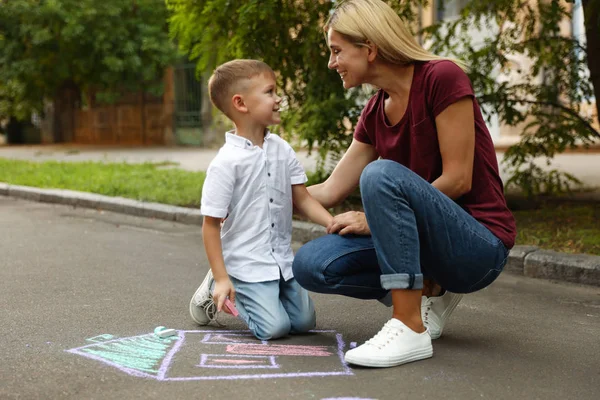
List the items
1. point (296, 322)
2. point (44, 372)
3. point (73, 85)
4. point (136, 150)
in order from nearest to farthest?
point (44, 372) < point (296, 322) < point (136, 150) < point (73, 85)

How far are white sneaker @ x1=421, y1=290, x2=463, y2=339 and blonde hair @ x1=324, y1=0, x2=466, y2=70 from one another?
1020 mm

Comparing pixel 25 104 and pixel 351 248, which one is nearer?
pixel 351 248

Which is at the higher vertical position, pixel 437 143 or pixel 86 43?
pixel 86 43

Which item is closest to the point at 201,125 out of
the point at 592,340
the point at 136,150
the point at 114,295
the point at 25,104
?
Answer: the point at 136,150

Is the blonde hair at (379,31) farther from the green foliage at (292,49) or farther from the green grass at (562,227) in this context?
the green foliage at (292,49)

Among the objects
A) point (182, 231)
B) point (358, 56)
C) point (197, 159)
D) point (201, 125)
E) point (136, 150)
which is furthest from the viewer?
point (201, 125)

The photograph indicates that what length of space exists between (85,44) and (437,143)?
58.2 feet

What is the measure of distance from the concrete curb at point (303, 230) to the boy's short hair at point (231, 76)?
254 cm

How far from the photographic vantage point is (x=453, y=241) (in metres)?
3.42

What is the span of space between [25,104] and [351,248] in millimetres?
19806

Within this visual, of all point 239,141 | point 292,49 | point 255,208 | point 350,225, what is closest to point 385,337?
point 350,225

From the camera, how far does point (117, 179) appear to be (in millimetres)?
11156

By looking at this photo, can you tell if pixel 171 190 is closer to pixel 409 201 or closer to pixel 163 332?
pixel 163 332

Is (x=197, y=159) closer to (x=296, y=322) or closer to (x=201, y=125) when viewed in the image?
(x=201, y=125)
